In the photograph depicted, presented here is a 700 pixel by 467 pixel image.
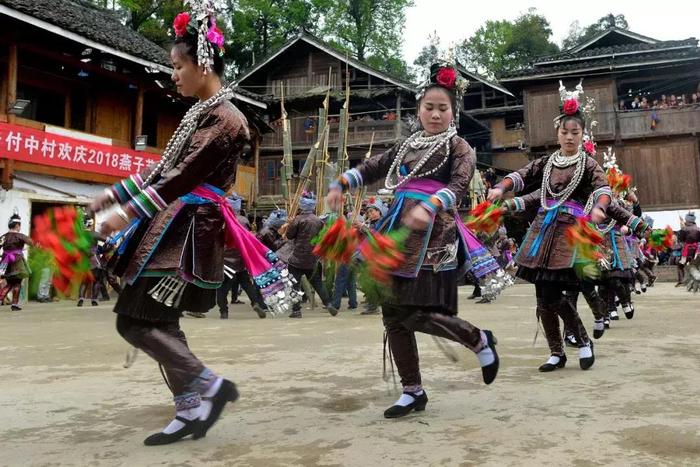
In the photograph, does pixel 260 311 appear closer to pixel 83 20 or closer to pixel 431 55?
pixel 431 55

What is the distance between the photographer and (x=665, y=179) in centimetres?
2331

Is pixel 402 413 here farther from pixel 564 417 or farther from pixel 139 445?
pixel 139 445

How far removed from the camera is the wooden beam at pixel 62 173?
1316 centimetres

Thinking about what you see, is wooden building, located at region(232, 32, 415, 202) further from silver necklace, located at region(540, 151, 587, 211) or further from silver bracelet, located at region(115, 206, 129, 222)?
silver bracelet, located at region(115, 206, 129, 222)

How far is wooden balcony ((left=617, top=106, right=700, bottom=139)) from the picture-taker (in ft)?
74.5

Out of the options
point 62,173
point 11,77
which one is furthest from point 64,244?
point 62,173

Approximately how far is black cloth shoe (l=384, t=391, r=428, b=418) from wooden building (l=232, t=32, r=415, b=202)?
22.2 m

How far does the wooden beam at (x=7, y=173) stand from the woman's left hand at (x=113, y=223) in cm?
1186

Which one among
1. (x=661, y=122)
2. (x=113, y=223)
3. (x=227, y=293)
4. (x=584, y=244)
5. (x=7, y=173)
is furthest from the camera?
(x=661, y=122)

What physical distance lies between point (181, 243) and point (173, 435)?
32.4 inches

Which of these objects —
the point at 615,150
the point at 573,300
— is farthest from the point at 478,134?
the point at 573,300

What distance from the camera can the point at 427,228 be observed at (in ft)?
10.2

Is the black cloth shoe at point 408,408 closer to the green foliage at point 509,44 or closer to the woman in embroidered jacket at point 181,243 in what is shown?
the woman in embroidered jacket at point 181,243

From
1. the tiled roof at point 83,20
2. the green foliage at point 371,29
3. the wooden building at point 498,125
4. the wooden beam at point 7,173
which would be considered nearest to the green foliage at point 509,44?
the green foliage at point 371,29
